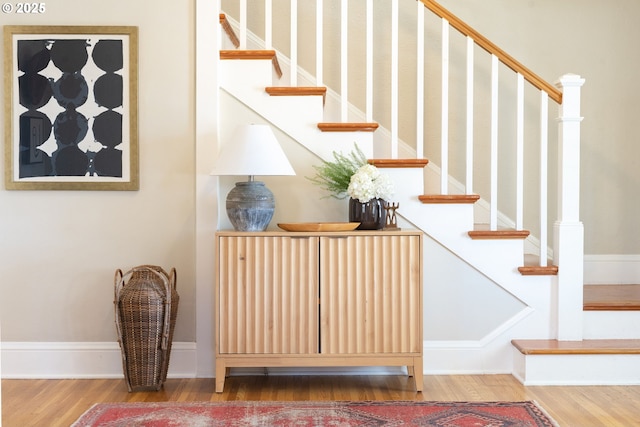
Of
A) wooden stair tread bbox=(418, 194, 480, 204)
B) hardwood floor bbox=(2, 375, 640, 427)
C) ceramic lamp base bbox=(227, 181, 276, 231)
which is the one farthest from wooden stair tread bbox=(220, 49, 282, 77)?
hardwood floor bbox=(2, 375, 640, 427)

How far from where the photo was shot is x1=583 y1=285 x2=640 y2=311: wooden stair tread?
381 centimetres

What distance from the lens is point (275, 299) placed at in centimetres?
350

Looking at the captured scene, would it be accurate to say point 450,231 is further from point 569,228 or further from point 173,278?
point 173,278

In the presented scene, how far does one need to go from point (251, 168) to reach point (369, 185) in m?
0.57

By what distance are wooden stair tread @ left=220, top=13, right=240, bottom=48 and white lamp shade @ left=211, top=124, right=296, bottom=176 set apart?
0.66 m

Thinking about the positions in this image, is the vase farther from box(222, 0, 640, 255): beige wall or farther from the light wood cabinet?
box(222, 0, 640, 255): beige wall

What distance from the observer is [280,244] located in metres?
3.49

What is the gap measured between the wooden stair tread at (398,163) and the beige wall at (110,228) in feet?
3.14

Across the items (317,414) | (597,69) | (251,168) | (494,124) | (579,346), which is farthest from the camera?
(597,69)

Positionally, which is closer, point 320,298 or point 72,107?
point 320,298

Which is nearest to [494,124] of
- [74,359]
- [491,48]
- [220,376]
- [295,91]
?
[491,48]

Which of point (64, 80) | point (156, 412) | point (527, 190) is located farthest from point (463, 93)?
point (156, 412)

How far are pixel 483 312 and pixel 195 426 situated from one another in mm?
1653

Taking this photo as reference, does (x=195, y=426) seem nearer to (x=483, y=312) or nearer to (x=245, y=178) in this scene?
(x=245, y=178)
